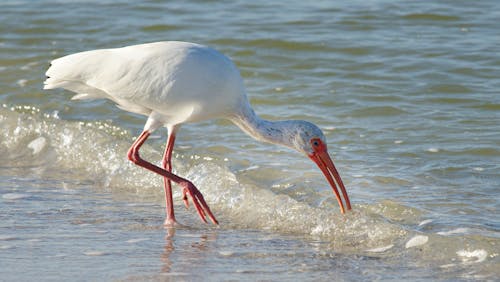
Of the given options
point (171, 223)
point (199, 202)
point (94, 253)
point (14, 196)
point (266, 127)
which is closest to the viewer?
point (94, 253)

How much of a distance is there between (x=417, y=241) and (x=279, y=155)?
278cm

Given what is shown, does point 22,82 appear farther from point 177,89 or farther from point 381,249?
point 381,249

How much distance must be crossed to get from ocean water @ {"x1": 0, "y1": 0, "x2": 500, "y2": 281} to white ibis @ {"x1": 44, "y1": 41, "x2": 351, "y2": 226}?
446mm

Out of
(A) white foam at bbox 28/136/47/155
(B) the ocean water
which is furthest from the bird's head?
(A) white foam at bbox 28/136/47/155

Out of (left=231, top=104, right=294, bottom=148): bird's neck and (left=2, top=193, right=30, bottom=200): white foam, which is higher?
(left=231, top=104, right=294, bottom=148): bird's neck

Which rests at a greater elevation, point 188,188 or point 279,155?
point 188,188

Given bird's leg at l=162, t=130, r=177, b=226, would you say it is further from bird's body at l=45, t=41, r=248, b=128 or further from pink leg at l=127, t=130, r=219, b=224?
bird's body at l=45, t=41, r=248, b=128

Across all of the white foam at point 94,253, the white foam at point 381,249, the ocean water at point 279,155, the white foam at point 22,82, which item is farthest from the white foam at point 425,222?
the white foam at point 22,82

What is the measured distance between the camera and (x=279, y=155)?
31.2ft

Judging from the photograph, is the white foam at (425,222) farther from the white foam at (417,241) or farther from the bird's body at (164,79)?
the bird's body at (164,79)

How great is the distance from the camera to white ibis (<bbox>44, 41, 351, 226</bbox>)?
754 centimetres

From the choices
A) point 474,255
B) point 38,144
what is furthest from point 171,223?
point 38,144

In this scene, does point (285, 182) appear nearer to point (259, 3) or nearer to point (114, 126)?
point (114, 126)

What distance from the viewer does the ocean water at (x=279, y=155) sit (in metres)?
6.63
